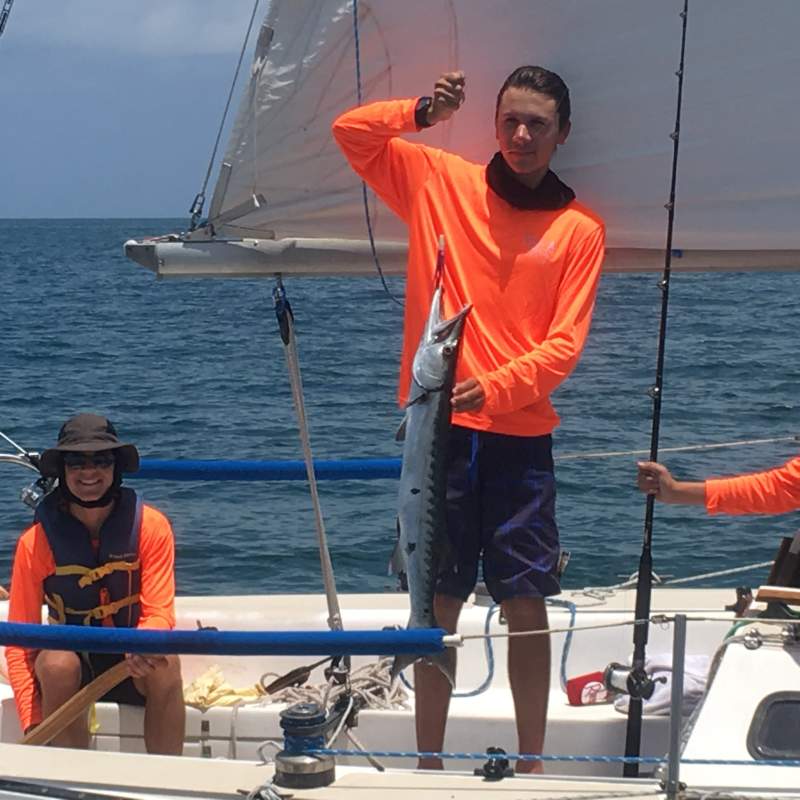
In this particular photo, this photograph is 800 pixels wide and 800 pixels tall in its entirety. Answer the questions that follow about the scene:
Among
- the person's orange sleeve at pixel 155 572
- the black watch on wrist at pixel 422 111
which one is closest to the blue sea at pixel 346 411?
the person's orange sleeve at pixel 155 572

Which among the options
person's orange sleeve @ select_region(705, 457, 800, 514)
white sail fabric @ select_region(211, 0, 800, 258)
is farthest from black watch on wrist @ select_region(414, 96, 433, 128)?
person's orange sleeve @ select_region(705, 457, 800, 514)

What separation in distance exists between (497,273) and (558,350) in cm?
30

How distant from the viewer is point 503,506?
440 centimetres

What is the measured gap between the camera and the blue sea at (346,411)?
10445 millimetres

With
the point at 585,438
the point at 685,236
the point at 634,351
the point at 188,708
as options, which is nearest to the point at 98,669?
the point at 188,708

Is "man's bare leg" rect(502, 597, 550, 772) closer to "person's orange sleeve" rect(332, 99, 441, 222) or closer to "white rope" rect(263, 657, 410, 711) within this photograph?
"white rope" rect(263, 657, 410, 711)

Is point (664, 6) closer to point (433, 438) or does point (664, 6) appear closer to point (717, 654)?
point (433, 438)

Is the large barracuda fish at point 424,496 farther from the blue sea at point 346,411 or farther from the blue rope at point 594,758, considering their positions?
the blue sea at point 346,411

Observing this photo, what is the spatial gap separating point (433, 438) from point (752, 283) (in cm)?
Result: 3391

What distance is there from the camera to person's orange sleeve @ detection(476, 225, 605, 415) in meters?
4.21

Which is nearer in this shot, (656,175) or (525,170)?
(525,170)

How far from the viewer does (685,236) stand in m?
4.91

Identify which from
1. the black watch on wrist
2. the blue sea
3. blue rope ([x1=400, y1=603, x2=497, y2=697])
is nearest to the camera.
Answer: the black watch on wrist

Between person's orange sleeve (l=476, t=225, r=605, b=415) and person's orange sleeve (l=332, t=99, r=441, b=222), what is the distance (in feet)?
1.75
